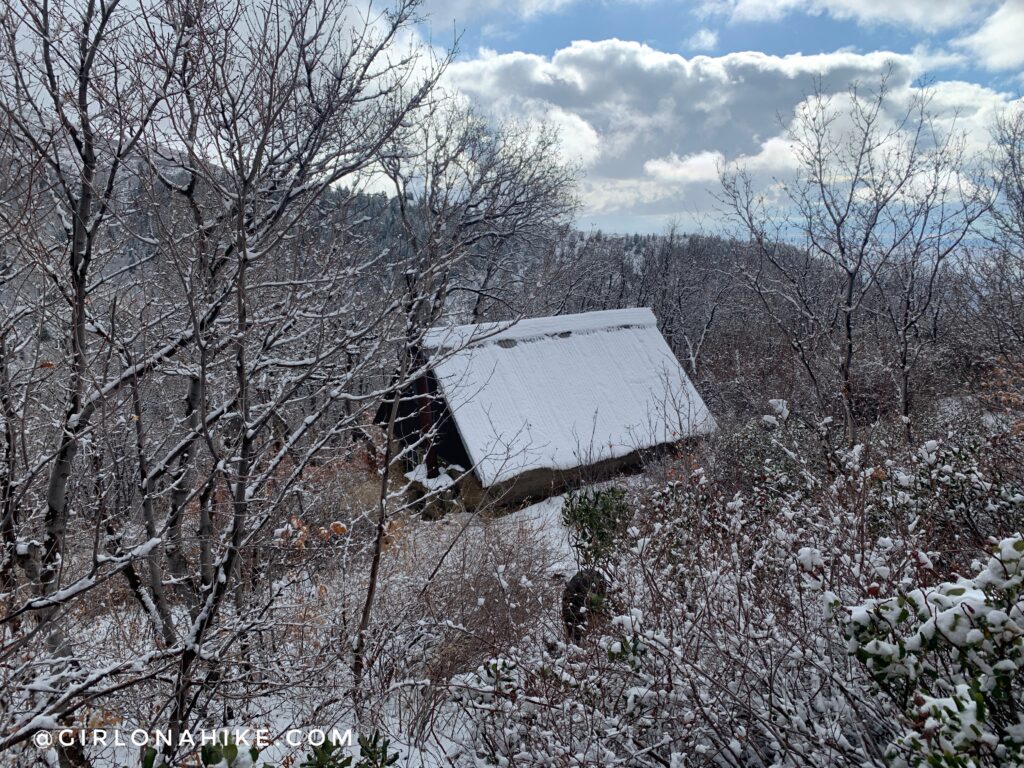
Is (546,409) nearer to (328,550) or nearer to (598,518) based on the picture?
(598,518)

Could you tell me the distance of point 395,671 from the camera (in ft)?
16.3

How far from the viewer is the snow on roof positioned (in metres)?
11.4

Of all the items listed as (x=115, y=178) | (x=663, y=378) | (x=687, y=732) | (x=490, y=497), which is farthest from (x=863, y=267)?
(x=115, y=178)

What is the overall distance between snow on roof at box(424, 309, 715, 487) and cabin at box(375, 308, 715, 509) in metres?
0.02

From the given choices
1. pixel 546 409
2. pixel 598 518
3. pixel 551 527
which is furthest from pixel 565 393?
pixel 598 518

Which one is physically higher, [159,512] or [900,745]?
[159,512]

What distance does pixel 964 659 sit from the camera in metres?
2.11

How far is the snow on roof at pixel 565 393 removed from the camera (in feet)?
37.5

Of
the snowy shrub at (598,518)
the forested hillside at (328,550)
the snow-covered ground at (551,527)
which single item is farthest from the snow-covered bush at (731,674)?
the snow-covered ground at (551,527)

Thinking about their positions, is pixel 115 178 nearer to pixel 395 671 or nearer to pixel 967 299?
pixel 395 671

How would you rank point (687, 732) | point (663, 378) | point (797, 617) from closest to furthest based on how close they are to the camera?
point (687, 732) → point (797, 617) → point (663, 378)

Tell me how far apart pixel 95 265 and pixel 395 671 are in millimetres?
4338

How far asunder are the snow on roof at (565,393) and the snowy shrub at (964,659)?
328 inches

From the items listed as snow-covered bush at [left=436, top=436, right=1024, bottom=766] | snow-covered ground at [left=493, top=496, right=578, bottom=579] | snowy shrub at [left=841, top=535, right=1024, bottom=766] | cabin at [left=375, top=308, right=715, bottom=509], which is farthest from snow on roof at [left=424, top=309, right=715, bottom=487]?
snowy shrub at [left=841, top=535, right=1024, bottom=766]
